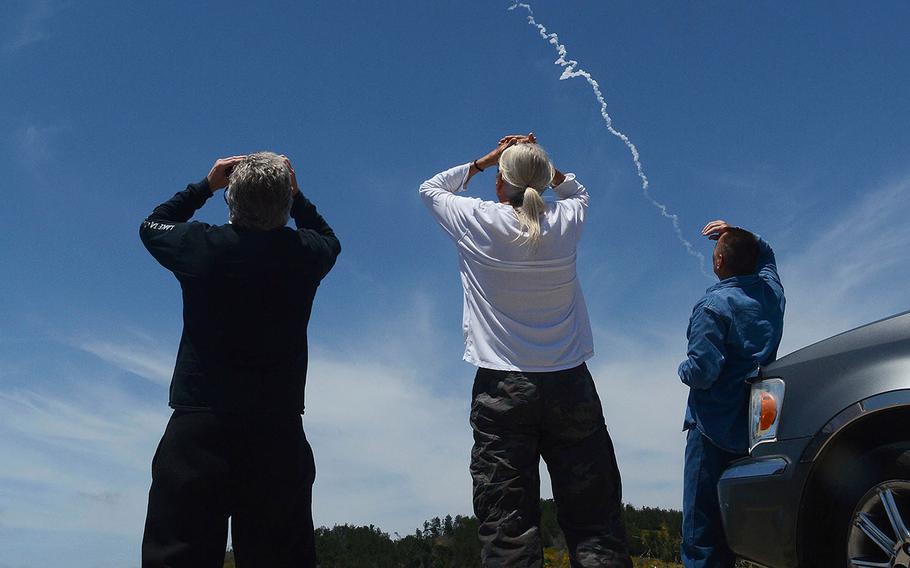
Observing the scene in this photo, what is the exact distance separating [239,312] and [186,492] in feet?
2.36

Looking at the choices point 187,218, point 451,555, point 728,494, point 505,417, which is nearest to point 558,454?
point 505,417

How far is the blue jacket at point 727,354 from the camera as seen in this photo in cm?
515

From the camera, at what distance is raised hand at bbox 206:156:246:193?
12.8ft

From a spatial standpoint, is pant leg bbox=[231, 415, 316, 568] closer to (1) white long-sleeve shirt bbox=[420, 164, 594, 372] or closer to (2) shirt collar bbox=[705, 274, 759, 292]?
(1) white long-sleeve shirt bbox=[420, 164, 594, 372]

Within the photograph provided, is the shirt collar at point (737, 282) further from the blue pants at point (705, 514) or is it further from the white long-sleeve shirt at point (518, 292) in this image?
the white long-sleeve shirt at point (518, 292)

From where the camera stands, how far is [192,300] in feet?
11.9

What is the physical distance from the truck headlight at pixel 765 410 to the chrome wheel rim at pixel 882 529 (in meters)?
0.56

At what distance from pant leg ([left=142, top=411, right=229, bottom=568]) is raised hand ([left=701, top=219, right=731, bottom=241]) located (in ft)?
11.8

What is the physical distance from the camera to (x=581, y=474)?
387 centimetres

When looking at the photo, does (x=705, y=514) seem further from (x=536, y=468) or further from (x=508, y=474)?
(x=508, y=474)

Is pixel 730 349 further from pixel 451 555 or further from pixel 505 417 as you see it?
pixel 451 555

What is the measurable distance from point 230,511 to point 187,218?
1.29 m

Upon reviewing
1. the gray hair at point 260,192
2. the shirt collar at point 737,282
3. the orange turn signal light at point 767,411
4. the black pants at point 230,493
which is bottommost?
the black pants at point 230,493

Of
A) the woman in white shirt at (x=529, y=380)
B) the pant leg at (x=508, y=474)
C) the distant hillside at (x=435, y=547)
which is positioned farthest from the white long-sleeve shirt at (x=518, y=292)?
the distant hillside at (x=435, y=547)
